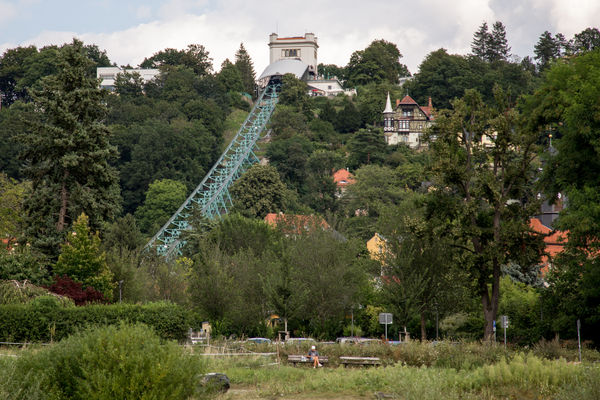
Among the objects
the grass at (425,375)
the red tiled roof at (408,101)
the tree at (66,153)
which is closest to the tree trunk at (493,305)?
the grass at (425,375)

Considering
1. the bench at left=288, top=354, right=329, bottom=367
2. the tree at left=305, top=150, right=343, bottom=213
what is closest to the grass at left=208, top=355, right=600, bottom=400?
the bench at left=288, top=354, right=329, bottom=367

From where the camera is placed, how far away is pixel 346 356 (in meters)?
25.7

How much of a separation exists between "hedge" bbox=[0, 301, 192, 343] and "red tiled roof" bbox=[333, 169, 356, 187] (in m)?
79.0

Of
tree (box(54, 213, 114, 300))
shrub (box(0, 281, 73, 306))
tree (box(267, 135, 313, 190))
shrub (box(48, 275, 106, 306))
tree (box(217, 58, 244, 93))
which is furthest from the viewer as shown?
tree (box(217, 58, 244, 93))

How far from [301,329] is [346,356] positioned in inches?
581

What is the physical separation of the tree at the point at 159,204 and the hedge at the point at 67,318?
2745 inches

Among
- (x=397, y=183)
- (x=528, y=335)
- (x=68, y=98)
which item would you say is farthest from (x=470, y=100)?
(x=397, y=183)

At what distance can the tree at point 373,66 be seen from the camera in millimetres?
155250

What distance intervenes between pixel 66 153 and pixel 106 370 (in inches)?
1100

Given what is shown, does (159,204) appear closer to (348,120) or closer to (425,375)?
(348,120)

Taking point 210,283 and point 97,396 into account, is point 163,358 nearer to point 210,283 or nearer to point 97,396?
point 97,396

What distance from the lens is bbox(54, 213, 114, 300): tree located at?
3647 cm

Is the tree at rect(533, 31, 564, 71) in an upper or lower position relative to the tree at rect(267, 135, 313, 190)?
upper

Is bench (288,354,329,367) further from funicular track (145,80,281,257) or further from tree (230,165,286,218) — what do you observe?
tree (230,165,286,218)
